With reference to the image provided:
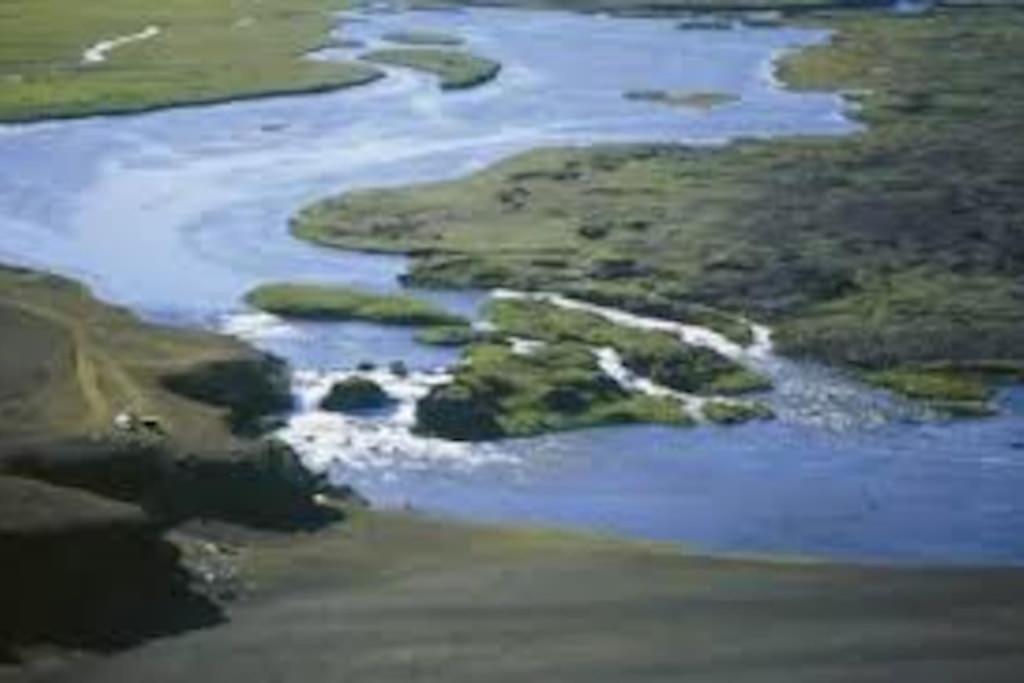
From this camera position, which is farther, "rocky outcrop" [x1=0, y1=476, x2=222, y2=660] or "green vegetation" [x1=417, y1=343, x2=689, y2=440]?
"green vegetation" [x1=417, y1=343, x2=689, y2=440]

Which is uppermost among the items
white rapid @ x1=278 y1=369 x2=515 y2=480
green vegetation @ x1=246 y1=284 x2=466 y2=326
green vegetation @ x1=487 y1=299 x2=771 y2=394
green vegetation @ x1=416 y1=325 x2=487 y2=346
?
white rapid @ x1=278 y1=369 x2=515 y2=480

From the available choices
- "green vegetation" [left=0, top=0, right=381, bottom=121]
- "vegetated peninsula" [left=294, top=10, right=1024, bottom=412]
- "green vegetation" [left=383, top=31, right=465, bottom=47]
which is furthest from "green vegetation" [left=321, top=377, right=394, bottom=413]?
"green vegetation" [left=383, top=31, right=465, bottom=47]

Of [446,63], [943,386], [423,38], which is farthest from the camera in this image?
[423,38]

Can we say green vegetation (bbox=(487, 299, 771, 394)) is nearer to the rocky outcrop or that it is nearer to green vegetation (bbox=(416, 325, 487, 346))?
green vegetation (bbox=(416, 325, 487, 346))

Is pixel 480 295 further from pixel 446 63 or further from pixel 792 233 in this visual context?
pixel 446 63

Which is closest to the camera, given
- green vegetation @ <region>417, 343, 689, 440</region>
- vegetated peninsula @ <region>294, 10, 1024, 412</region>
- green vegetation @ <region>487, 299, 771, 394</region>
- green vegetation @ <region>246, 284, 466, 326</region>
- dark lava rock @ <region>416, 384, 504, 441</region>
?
dark lava rock @ <region>416, 384, 504, 441</region>

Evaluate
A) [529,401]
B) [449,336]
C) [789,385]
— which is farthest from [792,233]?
[529,401]

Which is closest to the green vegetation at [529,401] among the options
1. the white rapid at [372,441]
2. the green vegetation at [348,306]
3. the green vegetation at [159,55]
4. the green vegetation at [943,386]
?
the white rapid at [372,441]
